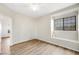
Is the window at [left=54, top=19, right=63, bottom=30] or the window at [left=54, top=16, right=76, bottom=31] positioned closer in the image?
the window at [left=54, top=16, right=76, bottom=31]

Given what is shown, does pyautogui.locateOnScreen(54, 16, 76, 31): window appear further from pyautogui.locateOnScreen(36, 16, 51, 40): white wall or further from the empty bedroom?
pyautogui.locateOnScreen(36, 16, 51, 40): white wall

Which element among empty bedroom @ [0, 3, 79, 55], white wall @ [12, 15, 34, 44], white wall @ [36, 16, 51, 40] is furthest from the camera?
white wall @ [36, 16, 51, 40]

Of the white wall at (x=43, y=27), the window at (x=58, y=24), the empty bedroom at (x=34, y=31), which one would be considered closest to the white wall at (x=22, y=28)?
the empty bedroom at (x=34, y=31)

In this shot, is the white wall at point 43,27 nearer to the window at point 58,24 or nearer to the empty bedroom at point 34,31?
the empty bedroom at point 34,31

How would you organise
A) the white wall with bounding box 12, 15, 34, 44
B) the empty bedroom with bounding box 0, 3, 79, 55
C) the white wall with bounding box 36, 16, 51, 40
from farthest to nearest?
1. the white wall with bounding box 36, 16, 51, 40
2. the white wall with bounding box 12, 15, 34, 44
3. the empty bedroom with bounding box 0, 3, 79, 55

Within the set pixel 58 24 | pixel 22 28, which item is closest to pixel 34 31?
pixel 22 28

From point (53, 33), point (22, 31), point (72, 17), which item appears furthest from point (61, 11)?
point (22, 31)

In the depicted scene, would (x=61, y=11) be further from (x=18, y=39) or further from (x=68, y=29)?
(x=18, y=39)

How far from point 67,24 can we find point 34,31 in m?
0.73

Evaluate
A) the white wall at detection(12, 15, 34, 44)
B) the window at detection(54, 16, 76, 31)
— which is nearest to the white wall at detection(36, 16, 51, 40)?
the white wall at detection(12, 15, 34, 44)

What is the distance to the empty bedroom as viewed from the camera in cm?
118

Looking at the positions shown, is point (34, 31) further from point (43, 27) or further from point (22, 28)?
point (43, 27)

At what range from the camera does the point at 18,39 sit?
1365 mm

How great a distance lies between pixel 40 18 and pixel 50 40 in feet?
2.04
